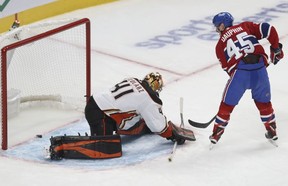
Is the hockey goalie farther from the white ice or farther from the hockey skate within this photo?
the hockey skate

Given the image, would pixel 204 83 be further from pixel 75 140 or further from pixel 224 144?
pixel 75 140

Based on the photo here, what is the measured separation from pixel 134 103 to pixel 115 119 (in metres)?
0.19

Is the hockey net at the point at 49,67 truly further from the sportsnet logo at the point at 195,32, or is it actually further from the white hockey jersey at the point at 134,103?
the sportsnet logo at the point at 195,32

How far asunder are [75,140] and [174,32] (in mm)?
2688

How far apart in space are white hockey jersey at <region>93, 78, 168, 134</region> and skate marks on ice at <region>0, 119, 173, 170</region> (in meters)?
0.17

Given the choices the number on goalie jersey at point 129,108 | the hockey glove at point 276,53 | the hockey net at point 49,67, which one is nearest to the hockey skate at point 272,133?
the hockey glove at point 276,53

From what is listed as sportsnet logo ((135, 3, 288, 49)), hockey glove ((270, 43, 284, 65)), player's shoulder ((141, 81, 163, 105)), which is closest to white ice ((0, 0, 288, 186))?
sportsnet logo ((135, 3, 288, 49))

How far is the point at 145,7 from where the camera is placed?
7.79 metres

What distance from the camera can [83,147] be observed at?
462cm

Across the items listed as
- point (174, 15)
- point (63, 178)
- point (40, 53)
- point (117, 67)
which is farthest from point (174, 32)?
point (63, 178)

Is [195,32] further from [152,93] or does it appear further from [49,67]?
[152,93]

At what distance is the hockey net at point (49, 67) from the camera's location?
522 cm

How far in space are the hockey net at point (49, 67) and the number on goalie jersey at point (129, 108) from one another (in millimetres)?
575

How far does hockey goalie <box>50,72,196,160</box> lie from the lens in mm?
4625
